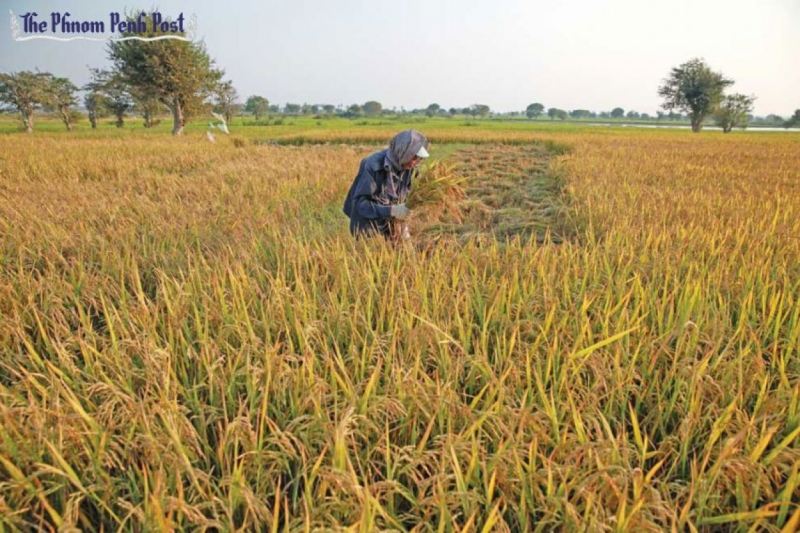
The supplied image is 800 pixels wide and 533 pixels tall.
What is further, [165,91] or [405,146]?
[165,91]

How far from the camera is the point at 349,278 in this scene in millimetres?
2264

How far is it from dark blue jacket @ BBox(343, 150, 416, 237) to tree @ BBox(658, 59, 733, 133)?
187ft

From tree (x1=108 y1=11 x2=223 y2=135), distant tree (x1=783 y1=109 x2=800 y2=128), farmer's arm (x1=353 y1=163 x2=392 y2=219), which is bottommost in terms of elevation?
farmer's arm (x1=353 y1=163 x2=392 y2=219)

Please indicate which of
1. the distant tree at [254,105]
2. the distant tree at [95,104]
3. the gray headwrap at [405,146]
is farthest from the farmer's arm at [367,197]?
the distant tree at [254,105]

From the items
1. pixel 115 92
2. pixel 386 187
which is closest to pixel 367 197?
pixel 386 187

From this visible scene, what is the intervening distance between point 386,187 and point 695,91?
203ft

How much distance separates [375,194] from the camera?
3.40 metres

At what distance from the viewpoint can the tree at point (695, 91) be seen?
4816 centimetres

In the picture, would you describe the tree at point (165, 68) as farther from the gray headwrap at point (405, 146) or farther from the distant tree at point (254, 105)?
the distant tree at point (254, 105)

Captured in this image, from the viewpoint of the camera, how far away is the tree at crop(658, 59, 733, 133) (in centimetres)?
4816

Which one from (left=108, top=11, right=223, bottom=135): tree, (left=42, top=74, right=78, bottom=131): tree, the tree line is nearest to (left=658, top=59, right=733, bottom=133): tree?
the tree line

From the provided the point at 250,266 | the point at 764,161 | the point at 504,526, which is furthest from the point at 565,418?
the point at 764,161

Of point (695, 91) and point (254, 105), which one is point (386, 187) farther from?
point (254, 105)

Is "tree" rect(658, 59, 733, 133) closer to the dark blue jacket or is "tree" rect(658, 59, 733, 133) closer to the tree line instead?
the tree line
